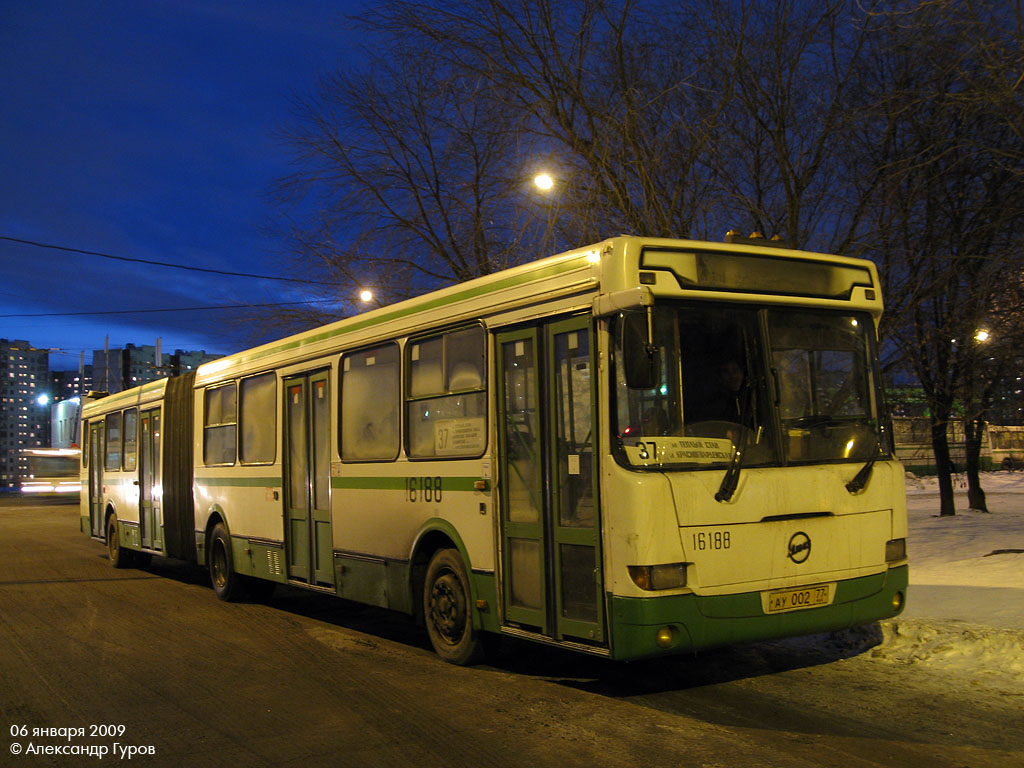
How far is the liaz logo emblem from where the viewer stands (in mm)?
6289

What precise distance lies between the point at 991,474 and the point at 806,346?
3858 centimetres

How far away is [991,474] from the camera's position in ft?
133

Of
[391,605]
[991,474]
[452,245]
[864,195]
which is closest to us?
[391,605]

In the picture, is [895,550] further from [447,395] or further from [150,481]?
[150,481]

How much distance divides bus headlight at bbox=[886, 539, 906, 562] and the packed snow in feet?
3.21

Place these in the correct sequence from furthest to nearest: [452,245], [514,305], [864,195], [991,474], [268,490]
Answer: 1. [991,474]
2. [452,245]
3. [864,195]
4. [268,490]
5. [514,305]

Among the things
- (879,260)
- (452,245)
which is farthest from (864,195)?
(452,245)

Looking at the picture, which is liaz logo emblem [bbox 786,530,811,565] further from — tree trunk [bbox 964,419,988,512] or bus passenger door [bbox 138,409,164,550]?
tree trunk [bbox 964,419,988,512]

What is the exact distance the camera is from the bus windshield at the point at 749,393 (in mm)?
6066

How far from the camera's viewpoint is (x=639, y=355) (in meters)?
5.76

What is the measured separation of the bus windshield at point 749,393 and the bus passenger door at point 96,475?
1476cm

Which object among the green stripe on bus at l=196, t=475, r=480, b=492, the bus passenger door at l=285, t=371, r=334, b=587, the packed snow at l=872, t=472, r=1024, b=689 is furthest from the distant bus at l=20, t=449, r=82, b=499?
the packed snow at l=872, t=472, r=1024, b=689

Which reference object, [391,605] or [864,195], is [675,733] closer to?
[391,605]

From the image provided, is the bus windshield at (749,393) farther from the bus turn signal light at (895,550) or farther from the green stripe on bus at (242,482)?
the green stripe on bus at (242,482)
